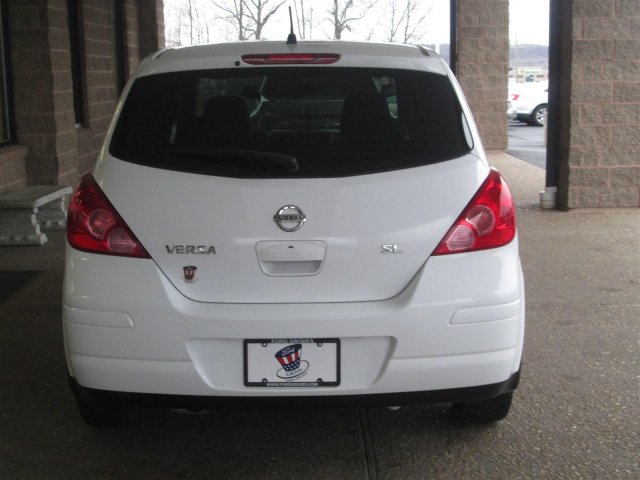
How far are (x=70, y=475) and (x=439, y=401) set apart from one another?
1445mm

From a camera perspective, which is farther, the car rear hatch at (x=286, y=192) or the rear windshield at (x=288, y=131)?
the rear windshield at (x=288, y=131)

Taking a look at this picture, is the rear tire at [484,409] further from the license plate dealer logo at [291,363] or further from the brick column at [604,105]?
the brick column at [604,105]

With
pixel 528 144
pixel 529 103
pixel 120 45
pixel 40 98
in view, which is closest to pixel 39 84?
pixel 40 98

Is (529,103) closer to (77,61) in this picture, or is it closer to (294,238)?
(77,61)

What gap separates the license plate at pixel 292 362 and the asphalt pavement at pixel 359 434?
0.81 ft

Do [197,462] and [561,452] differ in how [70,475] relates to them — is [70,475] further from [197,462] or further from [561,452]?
[561,452]

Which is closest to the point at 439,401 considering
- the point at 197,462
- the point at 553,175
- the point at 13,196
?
the point at 197,462

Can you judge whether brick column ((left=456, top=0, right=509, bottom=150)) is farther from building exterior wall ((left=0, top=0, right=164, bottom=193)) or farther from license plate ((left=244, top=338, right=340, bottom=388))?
license plate ((left=244, top=338, right=340, bottom=388))

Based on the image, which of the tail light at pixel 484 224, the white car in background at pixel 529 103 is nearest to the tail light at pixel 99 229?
the tail light at pixel 484 224

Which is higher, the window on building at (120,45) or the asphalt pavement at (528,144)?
the window on building at (120,45)

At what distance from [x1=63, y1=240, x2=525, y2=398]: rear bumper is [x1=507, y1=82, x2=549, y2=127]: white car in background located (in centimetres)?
2512

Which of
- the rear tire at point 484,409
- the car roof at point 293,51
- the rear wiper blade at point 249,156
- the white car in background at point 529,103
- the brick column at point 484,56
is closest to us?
the rear wiper blade at point 249,156

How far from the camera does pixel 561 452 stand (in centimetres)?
390

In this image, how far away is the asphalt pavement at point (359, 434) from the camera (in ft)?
12.3
